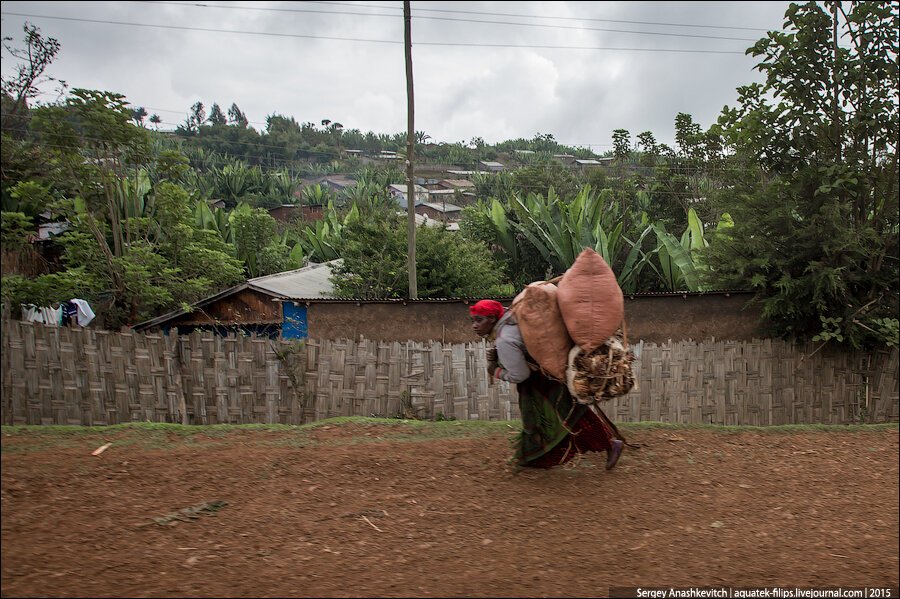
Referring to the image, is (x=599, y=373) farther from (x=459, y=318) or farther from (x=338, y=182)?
(x=338, y=182)

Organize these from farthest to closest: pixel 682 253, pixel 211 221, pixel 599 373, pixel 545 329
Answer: pixel 211 221 < pixel 682 253 < pixel 545 329 < pixel 599 373

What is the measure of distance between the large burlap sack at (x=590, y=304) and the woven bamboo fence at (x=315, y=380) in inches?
177

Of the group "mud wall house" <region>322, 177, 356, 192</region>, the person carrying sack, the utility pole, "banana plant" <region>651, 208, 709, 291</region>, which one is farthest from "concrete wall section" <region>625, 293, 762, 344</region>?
"mud wall house" <region>322, 177, 356, 192</region>

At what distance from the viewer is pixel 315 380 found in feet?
31.3

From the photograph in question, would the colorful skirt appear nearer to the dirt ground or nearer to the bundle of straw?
the dirt ground

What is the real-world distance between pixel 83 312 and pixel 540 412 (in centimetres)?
1117

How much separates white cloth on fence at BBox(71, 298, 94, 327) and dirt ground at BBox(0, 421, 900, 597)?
840cm

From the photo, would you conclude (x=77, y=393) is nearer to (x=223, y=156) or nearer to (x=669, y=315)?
(x=669, y=315)

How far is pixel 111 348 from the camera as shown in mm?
8984

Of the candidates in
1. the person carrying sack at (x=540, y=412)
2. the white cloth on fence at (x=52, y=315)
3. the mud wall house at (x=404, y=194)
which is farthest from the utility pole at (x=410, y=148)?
the mud wall house at (x=404, y=194)

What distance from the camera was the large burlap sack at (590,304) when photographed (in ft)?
16.1

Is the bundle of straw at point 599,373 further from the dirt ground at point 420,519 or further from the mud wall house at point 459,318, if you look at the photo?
the mud wall house at point 459,318

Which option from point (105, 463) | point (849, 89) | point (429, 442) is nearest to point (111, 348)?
point (105, 463)

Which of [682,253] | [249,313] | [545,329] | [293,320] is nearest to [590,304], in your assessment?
[545,329]
